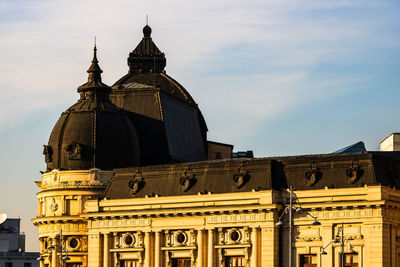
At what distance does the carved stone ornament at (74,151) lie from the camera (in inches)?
5930

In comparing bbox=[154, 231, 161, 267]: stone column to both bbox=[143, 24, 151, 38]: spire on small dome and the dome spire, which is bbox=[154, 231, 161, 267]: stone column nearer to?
the dome spire

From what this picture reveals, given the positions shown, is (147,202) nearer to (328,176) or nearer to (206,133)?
(328,176)

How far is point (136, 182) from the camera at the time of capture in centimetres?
14225

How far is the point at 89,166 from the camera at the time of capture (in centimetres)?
15100

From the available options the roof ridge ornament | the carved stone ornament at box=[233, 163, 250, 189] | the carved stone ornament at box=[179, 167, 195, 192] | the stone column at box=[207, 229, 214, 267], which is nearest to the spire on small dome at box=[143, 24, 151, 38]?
the roof ridge ornament

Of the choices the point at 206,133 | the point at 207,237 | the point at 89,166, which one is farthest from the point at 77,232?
the point at 206,133

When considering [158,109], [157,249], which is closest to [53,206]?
[158,109]

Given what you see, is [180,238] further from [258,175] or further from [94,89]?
[94,89]

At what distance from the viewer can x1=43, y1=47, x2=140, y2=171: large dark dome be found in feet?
495

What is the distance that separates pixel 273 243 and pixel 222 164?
10.7 metres

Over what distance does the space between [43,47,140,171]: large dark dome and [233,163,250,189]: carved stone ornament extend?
20.0 meters

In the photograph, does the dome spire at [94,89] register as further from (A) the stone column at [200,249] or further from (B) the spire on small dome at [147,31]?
(A) the stone column at [200,249]

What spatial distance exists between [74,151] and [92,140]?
7.85 feet

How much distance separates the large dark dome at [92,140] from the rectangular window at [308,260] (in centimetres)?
2882
